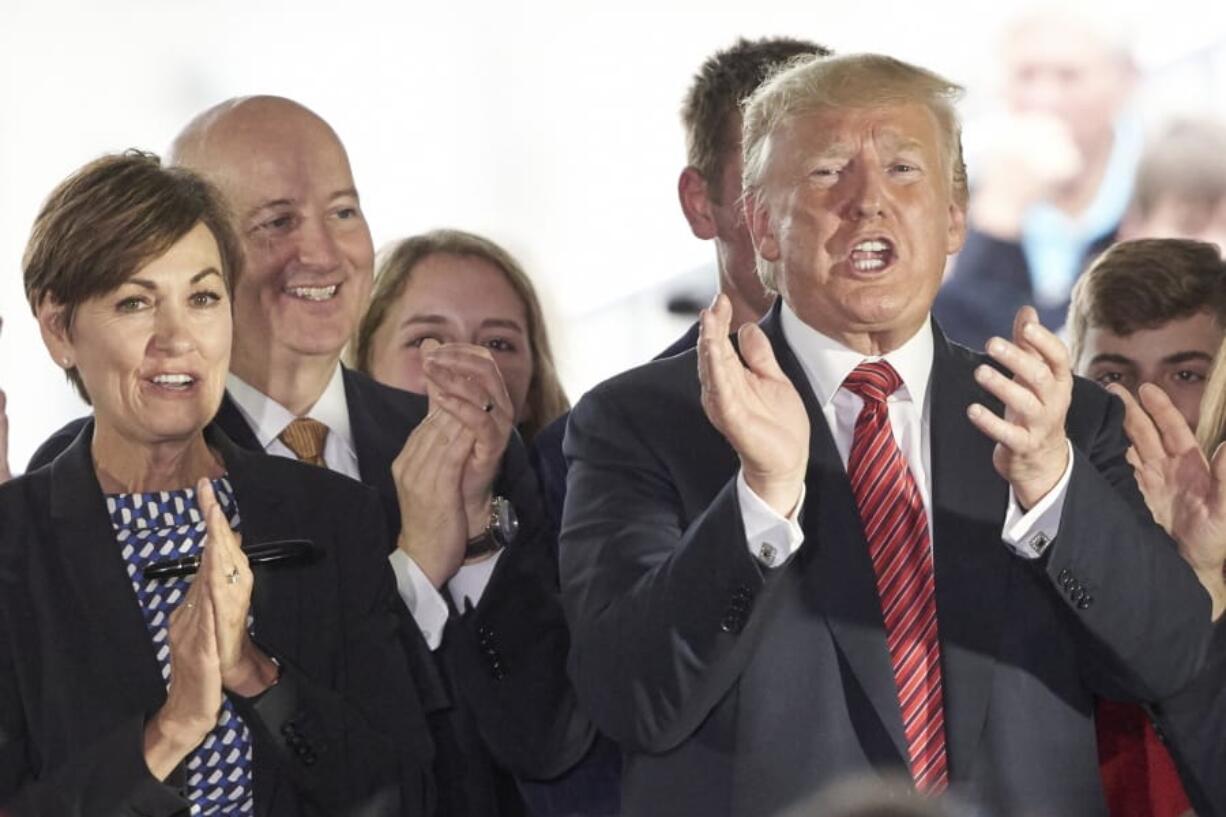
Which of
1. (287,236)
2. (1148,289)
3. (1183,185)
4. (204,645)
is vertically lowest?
(1183,185)

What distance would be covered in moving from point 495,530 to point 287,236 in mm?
536

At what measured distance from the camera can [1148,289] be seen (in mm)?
3393

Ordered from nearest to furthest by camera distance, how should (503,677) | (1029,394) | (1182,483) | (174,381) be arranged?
(1029,394) → (174,381) → (1182,483) → (503,677)

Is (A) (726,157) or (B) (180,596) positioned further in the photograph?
(A) (726,157)

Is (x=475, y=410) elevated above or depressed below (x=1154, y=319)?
above

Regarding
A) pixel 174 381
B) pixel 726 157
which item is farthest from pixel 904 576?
pixel 726 157

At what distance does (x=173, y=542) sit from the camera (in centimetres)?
262

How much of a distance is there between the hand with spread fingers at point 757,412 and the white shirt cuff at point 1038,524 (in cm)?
24

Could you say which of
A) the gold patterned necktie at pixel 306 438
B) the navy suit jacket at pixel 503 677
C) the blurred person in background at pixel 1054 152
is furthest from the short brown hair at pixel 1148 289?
the gold patterned necktie at pixel 306 438

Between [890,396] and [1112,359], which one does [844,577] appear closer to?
[890,396]

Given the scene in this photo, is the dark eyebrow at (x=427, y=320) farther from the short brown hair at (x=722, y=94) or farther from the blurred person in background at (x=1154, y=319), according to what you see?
the blurred person in background at (x=1154, y=319)

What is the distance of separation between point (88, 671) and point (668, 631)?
686 millimetres

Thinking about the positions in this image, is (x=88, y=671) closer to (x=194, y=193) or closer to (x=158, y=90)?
(x=194, y=193)

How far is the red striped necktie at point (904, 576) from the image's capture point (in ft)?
7.93
